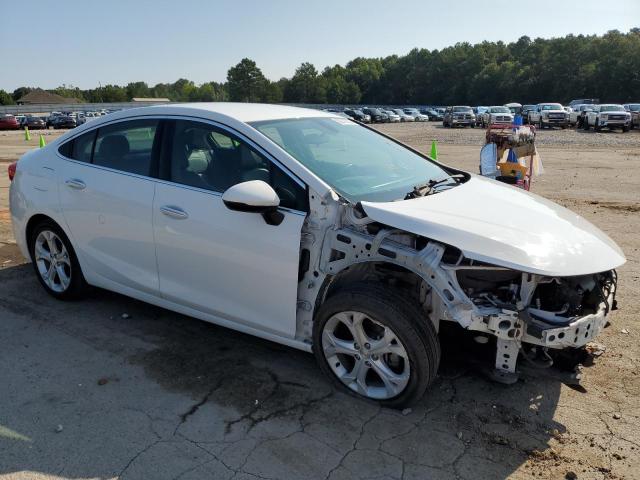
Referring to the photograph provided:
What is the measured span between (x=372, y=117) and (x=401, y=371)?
203 feet

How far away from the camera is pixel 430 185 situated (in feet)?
12.9

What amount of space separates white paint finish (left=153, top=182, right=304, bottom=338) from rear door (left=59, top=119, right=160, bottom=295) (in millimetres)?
189

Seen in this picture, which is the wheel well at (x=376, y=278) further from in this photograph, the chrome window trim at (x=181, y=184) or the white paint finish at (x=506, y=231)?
the chrome window trim at (x=181, y=184)

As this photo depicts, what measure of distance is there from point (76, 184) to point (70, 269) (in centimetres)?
79

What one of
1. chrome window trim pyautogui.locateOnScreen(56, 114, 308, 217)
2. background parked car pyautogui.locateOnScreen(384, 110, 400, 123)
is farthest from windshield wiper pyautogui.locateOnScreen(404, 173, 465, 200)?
background parked car pyautogui.locateOnScreen(384, 110, 400, 123)

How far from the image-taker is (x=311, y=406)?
10.8 feet

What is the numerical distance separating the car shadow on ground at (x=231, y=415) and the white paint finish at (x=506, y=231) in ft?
2.44

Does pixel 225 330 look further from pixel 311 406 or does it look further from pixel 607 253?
pixel 607 253

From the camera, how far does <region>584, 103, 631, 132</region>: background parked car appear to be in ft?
113

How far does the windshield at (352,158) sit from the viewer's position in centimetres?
359

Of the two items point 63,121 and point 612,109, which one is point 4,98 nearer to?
point 63,121

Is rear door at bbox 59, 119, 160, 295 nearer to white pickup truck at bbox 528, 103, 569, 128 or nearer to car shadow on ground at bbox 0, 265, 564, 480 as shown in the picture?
car shadow on ground at bbox 0, 265, 564, 480

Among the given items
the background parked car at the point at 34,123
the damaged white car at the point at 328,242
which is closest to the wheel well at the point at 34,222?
the damaged white car at the point at 328,242

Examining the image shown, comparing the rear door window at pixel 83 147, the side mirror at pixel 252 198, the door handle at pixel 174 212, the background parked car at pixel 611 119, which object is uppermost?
the rear door window at pixel 83 147
